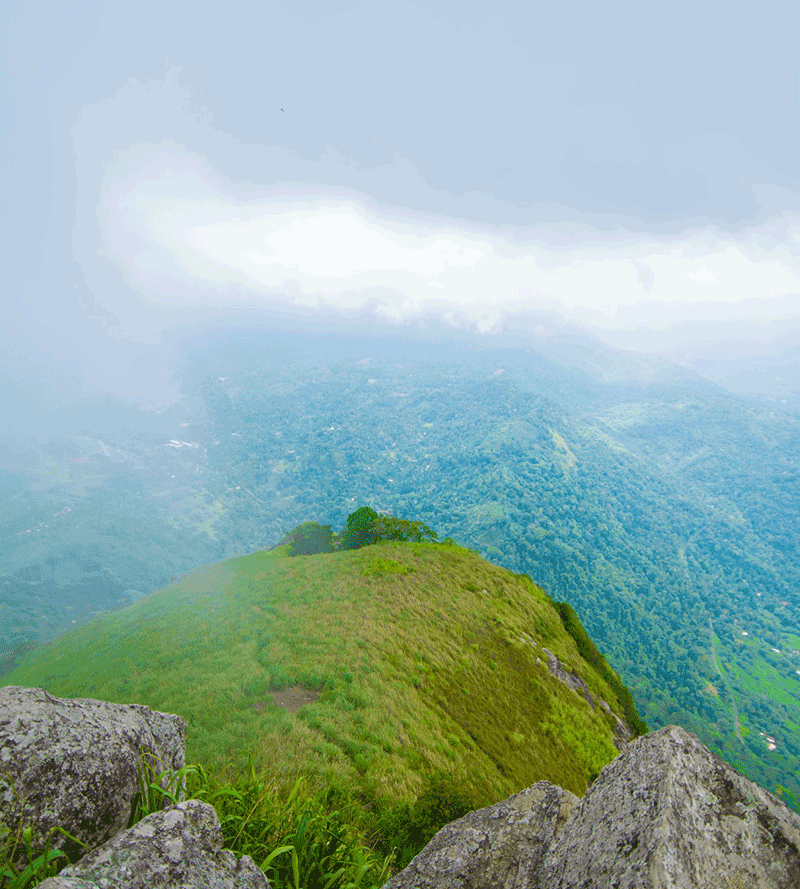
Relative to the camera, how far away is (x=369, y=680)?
1634 cm

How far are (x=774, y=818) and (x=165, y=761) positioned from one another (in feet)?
25.1

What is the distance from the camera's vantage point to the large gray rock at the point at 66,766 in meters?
4.25

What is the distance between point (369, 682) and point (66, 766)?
1319 cm

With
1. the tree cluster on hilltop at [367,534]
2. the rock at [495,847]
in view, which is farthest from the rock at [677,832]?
the tree cluster on hilltop at [367,534]

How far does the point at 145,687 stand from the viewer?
16000mm

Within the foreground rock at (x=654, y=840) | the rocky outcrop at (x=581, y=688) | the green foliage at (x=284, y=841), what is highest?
the foreground rock at (x=654, y=840)

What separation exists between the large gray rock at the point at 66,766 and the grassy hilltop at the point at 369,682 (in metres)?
1.61

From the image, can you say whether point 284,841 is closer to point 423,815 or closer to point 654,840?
point 654,840

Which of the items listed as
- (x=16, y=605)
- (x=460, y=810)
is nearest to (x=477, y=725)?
(x=460, y=810)

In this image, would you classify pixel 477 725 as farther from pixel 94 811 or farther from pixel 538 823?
pixel 94 811

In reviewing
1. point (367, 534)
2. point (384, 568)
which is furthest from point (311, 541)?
point (384, 568)

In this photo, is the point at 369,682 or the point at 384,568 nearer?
the point at 369,682

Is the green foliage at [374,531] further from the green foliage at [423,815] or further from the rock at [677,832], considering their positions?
the rock at [677,832]

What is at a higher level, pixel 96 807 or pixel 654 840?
pixel 654 840
